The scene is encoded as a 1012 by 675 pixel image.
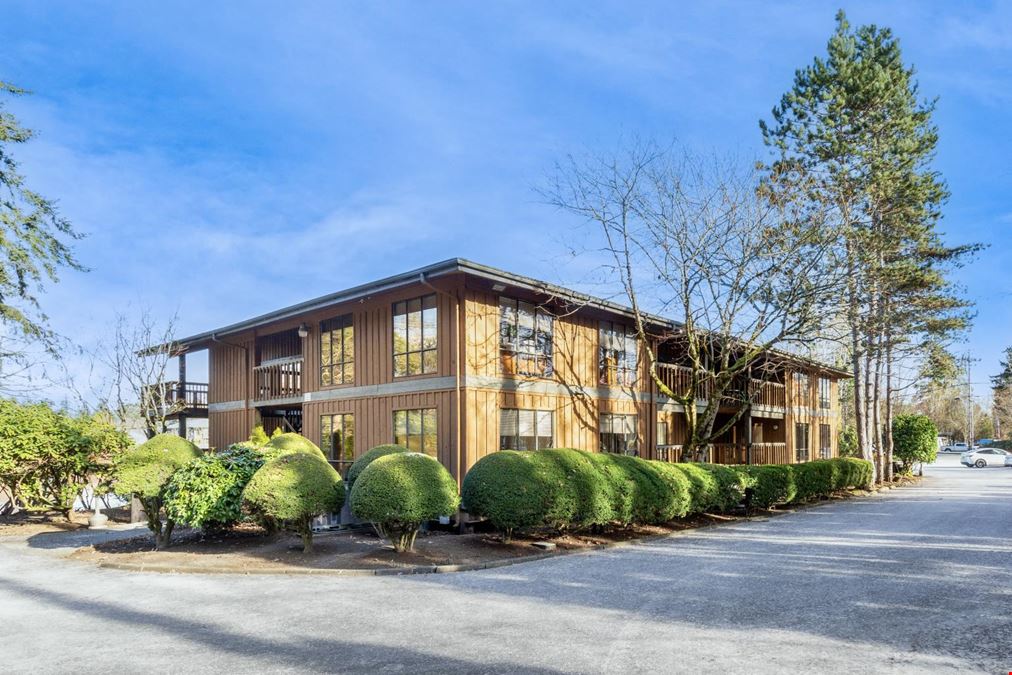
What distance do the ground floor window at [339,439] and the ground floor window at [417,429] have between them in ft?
6.52

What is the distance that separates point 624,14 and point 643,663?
1163 cm

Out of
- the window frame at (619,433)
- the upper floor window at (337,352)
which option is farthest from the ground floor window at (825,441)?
the upper floor window at (337,352)

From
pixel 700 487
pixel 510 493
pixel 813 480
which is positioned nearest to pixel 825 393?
pixel 813 480

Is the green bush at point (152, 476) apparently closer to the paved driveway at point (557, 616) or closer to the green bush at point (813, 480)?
the paved driveway at point (557, 616)

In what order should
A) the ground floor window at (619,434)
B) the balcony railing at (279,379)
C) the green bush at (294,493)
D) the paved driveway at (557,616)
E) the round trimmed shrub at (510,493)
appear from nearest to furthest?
the paved driveway at (557,616) < the green bush at (294,493) < the round trimmed shrub at (510,493) < the ground floor window at (619,434) < the balcony railing at (279,379)

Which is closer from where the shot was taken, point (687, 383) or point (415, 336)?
point (415, 336)

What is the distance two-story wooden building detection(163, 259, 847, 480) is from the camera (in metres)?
16.3

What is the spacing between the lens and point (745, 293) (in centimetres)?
1859

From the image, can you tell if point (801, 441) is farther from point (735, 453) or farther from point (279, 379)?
point (279, 379)

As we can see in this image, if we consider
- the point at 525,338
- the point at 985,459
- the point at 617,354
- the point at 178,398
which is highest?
the point at 525,338

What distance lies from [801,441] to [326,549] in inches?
1054

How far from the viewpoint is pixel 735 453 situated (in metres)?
27.6

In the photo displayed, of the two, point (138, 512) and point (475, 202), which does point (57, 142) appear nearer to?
point (138, 512)

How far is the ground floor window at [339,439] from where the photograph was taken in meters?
19.3
